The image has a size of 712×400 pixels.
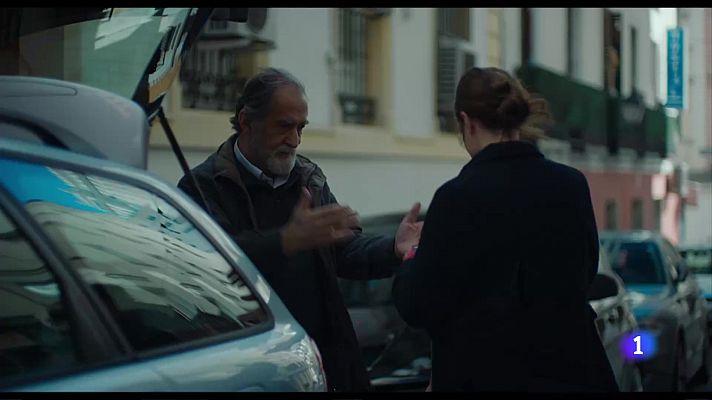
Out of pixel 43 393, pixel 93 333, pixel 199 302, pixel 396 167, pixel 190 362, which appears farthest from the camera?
pixel 396 167

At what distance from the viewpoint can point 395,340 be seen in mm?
7246

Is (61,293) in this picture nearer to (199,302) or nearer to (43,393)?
(43,393)

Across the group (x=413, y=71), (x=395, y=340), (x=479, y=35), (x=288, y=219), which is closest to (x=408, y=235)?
(x=288, y=219)

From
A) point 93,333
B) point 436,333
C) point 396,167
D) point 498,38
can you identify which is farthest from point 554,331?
point 498,38

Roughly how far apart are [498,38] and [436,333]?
18.7 m

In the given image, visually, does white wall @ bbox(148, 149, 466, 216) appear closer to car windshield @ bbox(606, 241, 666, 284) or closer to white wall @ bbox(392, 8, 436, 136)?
white wall @ bbox(392, 8, 436, 136)

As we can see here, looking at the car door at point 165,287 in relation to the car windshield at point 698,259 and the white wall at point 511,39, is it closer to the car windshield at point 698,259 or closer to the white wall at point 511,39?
the car windshield at point 698,259

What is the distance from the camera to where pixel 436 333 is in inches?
144

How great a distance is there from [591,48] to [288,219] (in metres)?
25.8

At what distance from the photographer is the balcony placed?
2402cm

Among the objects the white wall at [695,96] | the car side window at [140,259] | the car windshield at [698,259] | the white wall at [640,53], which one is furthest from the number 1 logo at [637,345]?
the white wall at [695,96]

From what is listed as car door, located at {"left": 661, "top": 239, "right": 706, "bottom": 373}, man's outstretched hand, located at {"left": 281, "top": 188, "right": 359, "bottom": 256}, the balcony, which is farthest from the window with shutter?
man's outstretched hand, located at {"left": 281, "top": 188, "right": 359, "bottom": 256}

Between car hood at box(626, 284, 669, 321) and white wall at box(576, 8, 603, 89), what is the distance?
1693cm

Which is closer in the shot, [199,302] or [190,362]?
[190,362]
